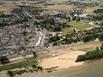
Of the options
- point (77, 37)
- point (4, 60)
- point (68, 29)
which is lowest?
point (4, 60)

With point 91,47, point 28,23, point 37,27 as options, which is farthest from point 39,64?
point 28,23

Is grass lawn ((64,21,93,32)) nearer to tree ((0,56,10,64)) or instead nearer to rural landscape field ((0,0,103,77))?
rural landscape field ((0,0,103,77))

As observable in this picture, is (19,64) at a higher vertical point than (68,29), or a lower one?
lower

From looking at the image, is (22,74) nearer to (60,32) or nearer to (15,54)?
(15,54)

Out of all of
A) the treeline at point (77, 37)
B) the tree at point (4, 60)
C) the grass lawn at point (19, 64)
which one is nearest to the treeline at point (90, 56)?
the grass lawn at point (19, 64)

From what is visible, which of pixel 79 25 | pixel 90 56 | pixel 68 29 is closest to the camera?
pixel 90 56

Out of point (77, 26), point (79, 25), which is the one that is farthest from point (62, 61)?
point (79, 25)

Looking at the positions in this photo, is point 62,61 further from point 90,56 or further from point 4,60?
point 4,60

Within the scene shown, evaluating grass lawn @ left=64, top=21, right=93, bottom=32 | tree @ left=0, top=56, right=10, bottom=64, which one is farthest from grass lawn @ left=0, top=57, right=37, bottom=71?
grass lawn @ left=64, top=21, right=93, bottom=32

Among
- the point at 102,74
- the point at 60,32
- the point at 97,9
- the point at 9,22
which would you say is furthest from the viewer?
the point at 97,9
